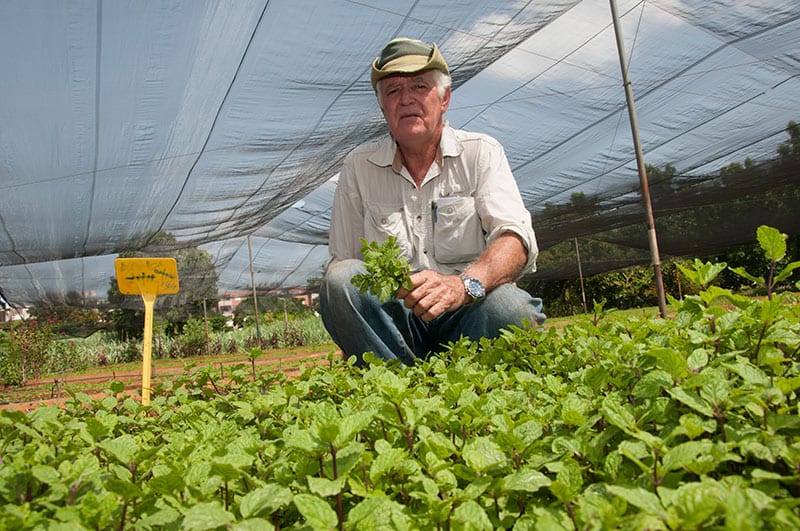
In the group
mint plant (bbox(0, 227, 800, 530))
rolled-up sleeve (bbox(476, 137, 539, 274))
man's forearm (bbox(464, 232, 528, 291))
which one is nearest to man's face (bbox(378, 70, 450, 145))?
rolled-up sleeve (bbox(476, 137, 539, 274))

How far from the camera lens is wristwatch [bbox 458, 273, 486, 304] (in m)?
1.99

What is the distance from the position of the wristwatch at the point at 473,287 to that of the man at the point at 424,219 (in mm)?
31

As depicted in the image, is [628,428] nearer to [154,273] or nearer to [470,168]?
[470,168]

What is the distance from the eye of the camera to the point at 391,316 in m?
2.33

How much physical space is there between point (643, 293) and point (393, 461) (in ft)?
67.7

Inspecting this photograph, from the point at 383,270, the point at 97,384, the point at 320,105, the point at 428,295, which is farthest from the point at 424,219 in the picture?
the point at 97,384

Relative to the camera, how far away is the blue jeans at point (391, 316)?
7.22 ft

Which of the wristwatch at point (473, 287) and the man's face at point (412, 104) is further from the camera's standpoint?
the man's face at point (412, 104)

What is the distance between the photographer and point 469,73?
6.28 m

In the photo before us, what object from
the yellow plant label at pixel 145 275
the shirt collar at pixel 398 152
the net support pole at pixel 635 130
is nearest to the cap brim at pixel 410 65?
the shirt collar at pixel 398 152

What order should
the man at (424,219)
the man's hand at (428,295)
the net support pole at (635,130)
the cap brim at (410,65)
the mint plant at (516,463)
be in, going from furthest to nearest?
the net support pole at (635,130), the cap brim at (410,65), the man at (424,219), the man's hand at (428,295), the mint plant at (516,463)

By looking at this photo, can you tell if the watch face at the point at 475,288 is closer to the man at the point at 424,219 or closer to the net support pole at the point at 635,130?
the man at the point at 424,219

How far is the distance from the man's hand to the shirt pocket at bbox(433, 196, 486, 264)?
56cm

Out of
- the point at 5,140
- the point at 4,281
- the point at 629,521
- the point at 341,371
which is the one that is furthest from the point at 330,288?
the point at 4,281
